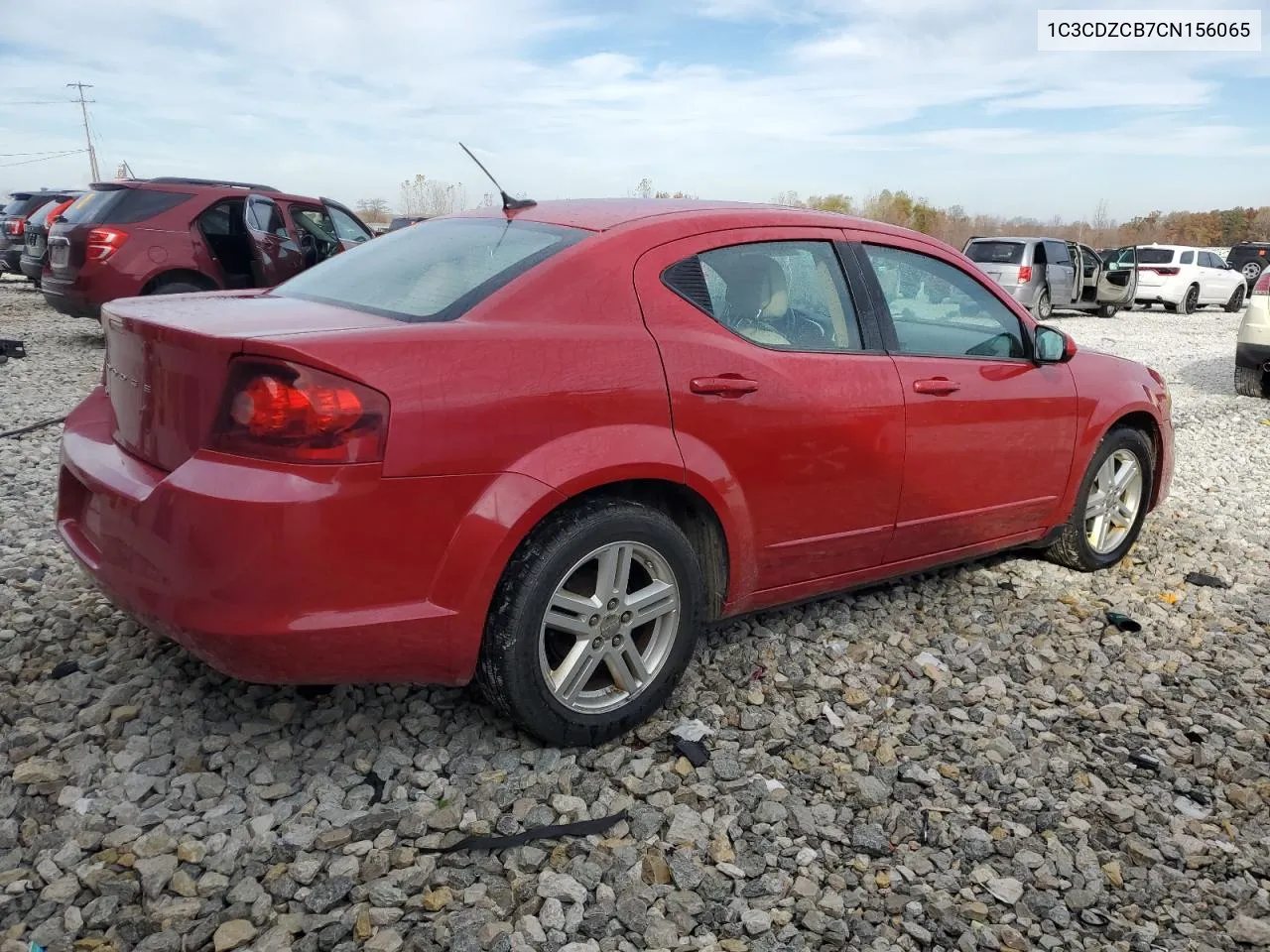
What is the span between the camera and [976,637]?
4016 millimetres

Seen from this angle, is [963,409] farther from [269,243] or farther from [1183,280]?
[1183,280]

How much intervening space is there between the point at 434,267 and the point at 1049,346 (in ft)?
8.22

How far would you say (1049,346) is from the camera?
412 cm

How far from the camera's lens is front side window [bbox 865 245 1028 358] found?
3.71m

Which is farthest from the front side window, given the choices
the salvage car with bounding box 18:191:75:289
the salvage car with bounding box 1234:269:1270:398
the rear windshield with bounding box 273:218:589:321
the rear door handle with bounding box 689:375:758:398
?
the salvage car with bounding box 18:191:75:289

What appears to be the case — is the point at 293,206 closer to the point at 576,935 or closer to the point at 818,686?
the point at 818,686

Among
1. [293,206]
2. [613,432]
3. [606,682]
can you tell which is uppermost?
[293,206]

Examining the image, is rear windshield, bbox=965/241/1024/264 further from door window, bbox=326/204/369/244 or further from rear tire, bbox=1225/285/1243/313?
door window, bbox=326/204/369/244

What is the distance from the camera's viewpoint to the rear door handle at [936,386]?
360cm

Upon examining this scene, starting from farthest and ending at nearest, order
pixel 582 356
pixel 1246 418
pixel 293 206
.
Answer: pixel 293 206, pixel 1246 418, pixel 582 356

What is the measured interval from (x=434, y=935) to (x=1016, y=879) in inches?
56.8

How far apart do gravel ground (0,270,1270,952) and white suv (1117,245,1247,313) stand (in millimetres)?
21989

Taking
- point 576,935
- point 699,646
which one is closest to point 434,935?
point 576,935

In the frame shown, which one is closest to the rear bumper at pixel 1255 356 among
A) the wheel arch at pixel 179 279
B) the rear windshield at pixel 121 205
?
the wheel arch at pixel 179 279
